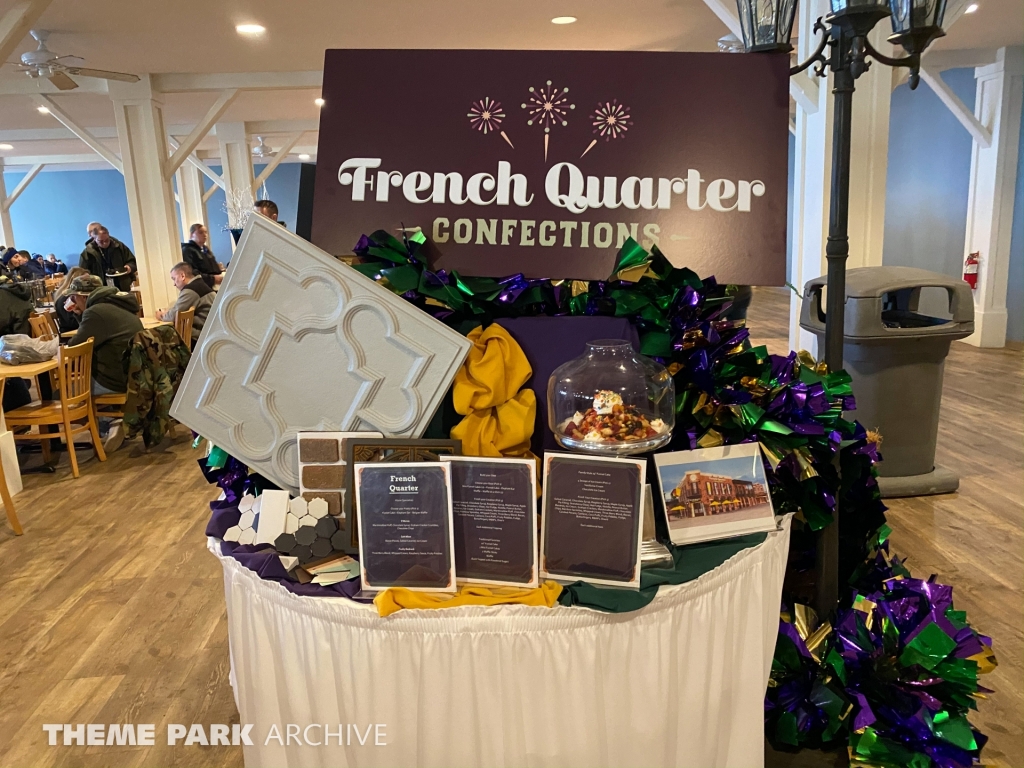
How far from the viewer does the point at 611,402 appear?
1.51 metres

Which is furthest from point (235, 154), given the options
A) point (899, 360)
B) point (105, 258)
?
point (899, 360)

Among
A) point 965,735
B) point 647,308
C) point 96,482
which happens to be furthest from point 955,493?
point 96,482

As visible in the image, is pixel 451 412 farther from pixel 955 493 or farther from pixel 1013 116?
pixel 1013 116

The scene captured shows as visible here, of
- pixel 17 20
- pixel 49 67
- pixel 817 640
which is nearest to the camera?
pixel 817 640

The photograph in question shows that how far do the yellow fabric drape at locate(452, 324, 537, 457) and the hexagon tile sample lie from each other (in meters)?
0.05

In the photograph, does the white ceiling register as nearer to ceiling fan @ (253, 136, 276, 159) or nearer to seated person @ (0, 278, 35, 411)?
seated person @ (0, 278, 35, 411)

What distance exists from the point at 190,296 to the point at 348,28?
225 cm

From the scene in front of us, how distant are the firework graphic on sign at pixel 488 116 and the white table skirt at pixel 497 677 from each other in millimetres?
1049

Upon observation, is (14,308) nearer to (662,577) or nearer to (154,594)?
(154,594)

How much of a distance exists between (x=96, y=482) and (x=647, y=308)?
3.77 m

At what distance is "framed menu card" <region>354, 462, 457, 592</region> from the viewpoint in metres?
1.37

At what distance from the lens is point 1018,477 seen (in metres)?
3.77

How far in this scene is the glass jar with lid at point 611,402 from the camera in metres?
1.49

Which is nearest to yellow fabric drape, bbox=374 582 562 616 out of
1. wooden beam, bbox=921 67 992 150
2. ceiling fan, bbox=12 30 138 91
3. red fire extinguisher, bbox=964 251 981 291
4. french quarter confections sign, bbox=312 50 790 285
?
french quarter confections sign, bbox=312 50 790 285
